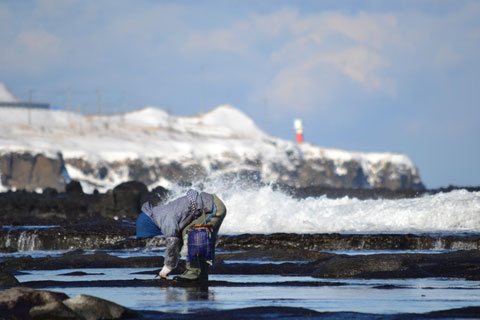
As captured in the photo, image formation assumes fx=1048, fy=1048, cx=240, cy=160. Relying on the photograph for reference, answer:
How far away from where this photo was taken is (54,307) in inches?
419

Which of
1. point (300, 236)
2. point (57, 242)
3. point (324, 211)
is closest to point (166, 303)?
point (300, 236)

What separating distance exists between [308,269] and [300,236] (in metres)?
10.4

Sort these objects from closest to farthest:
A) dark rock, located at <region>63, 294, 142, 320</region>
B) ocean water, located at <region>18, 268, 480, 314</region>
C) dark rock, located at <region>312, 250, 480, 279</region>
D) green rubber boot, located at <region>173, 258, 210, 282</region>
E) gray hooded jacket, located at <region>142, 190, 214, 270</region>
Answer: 1. dark rock, located at <region>63, 294, 142, 320</region>
2. ocean water, located at <region>18, 268, 480, 314</region>
3. gray hooded jacket, located at <region>142, 190, 214, 270</region>
4. green rubber boot, located at <region>173, 258, 210, 282</region>
5. dark rock, located at <region>312, 250, 480, 279</region>

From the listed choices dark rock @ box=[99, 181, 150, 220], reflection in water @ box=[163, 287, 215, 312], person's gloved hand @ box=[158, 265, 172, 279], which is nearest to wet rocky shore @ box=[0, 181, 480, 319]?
person's gloved hand @ box=[158, 265, 172, 279]

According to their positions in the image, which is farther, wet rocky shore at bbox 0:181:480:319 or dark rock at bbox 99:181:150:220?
dark rock at bbox 99:181:150:220

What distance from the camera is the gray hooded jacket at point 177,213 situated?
1508 centimetres

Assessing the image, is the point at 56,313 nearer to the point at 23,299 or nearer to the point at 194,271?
the point at 23,299

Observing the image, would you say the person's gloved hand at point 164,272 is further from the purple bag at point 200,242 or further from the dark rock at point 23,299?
the dark rock at point 23,299

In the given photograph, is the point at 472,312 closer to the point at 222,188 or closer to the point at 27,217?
the point at 222,188

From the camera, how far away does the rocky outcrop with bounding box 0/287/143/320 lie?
420 inches

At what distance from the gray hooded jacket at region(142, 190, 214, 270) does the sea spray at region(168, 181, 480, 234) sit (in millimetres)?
21365

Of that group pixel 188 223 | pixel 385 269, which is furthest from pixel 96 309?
pixel 385 269

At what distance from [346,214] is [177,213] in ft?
89.8

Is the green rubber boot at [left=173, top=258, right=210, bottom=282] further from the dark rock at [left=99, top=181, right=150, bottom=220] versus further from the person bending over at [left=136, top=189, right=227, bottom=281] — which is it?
the dark rock at [left=99, top=181, right=150, bottom=220]
